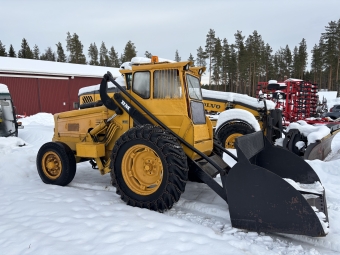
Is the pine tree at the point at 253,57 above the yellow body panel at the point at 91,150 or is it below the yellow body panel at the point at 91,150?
above

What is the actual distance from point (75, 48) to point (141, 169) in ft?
189

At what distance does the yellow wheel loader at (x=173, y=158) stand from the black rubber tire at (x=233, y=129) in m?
3.02

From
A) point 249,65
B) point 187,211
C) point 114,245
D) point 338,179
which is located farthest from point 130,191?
point 249,65

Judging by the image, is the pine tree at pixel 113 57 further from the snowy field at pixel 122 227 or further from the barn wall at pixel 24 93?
the snowy field at pixel 122 227

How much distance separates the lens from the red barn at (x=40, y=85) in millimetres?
22211

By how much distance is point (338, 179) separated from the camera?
550cm

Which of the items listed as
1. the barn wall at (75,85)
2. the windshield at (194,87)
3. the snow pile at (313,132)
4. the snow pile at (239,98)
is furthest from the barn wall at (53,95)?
the windshield at (194,87)

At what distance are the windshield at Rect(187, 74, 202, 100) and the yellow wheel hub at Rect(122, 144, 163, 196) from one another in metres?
1.23

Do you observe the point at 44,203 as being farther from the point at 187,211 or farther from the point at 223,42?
the point at 223,42

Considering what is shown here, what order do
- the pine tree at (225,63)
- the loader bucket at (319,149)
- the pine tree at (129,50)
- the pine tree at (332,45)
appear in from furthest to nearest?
the pine tree at (129,50)
the pine tree at (225,63)
the pine tree at (332,45)
the loader bucket at (319,149)

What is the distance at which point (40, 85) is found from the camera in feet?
78.2

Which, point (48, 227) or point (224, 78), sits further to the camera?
point (224, 78)

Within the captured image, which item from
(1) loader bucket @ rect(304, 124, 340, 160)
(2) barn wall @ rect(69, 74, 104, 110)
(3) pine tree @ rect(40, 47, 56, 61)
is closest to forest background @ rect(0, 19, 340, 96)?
(3) pine tree @ rect(40, 47, 56, 61)

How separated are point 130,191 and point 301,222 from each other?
2407mm
